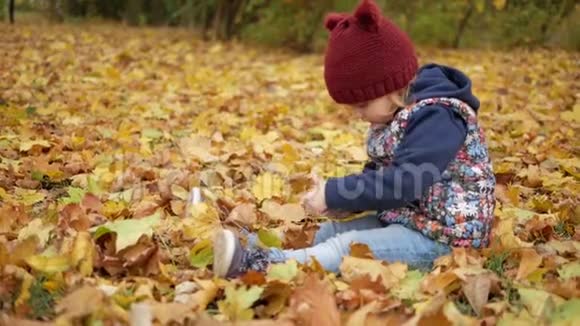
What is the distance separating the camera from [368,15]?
6.63 ft

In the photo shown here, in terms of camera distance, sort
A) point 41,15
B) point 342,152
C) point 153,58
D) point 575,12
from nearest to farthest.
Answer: point 342,152 → point 153,58 → point 575,12 → point 41,15

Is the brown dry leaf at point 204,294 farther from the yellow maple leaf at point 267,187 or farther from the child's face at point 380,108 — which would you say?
the yellow maple leaf at point 267,187

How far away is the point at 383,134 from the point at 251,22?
8648mm

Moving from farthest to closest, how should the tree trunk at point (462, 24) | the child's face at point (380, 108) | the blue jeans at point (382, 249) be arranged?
the tree trunk at point (462, 24), the child's face at point (380, 108), the blue jeans at point (382, 249)

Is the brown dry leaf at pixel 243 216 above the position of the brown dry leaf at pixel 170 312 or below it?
below

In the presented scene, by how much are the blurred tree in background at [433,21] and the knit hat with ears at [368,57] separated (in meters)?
6.62

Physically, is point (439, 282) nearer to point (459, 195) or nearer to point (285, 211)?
point (459, 195)

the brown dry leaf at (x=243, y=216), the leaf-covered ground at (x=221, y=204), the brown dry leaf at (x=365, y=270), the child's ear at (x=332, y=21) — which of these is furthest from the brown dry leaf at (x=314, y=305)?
the child's ear at (x=332, y=21)

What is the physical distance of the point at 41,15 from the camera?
45.9 ft

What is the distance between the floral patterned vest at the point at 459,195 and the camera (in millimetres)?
2029

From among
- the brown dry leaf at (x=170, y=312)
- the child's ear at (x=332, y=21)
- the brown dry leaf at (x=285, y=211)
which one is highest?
the child's ear at (x=332, y=21)

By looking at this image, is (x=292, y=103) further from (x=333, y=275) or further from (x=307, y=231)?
(x=333, y=275)

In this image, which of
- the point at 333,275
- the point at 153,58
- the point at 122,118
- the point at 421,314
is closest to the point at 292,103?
the point at 122,118

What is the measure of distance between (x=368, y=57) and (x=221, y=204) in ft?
2.77
